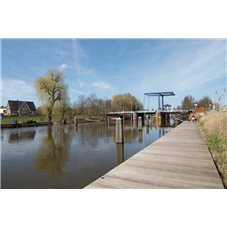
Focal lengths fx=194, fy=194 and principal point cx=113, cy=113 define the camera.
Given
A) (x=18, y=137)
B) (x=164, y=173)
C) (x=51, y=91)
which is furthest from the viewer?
(x=51, y=91)

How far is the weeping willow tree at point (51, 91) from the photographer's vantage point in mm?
15009

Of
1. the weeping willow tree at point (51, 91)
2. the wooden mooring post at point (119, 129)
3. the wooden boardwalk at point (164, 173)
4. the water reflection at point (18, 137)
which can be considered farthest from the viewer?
the weeping willow tree at point (51, 91)

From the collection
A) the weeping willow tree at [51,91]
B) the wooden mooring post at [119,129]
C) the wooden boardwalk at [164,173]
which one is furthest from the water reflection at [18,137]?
the weeping willow tree at [51,91]

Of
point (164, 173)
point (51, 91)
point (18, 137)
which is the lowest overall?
point (18, 137)

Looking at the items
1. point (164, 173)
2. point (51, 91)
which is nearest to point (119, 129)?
point (164, 173)

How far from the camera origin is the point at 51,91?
1554 cm

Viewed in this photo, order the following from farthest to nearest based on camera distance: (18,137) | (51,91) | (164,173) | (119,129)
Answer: (51,91), (18,137), (119,129), (164,173)

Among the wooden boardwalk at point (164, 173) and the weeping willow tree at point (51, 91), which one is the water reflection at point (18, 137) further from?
the weeping willow tree at point (51, 91)

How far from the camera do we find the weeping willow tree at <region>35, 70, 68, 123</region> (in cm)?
1501

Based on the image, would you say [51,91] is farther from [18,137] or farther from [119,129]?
[119,129]

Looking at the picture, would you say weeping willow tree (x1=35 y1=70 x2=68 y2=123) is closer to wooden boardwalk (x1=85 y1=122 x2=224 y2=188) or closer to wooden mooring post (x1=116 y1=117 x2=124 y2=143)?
wooden mooring post (x1=116 y1=117 x2=124 y2=143)
